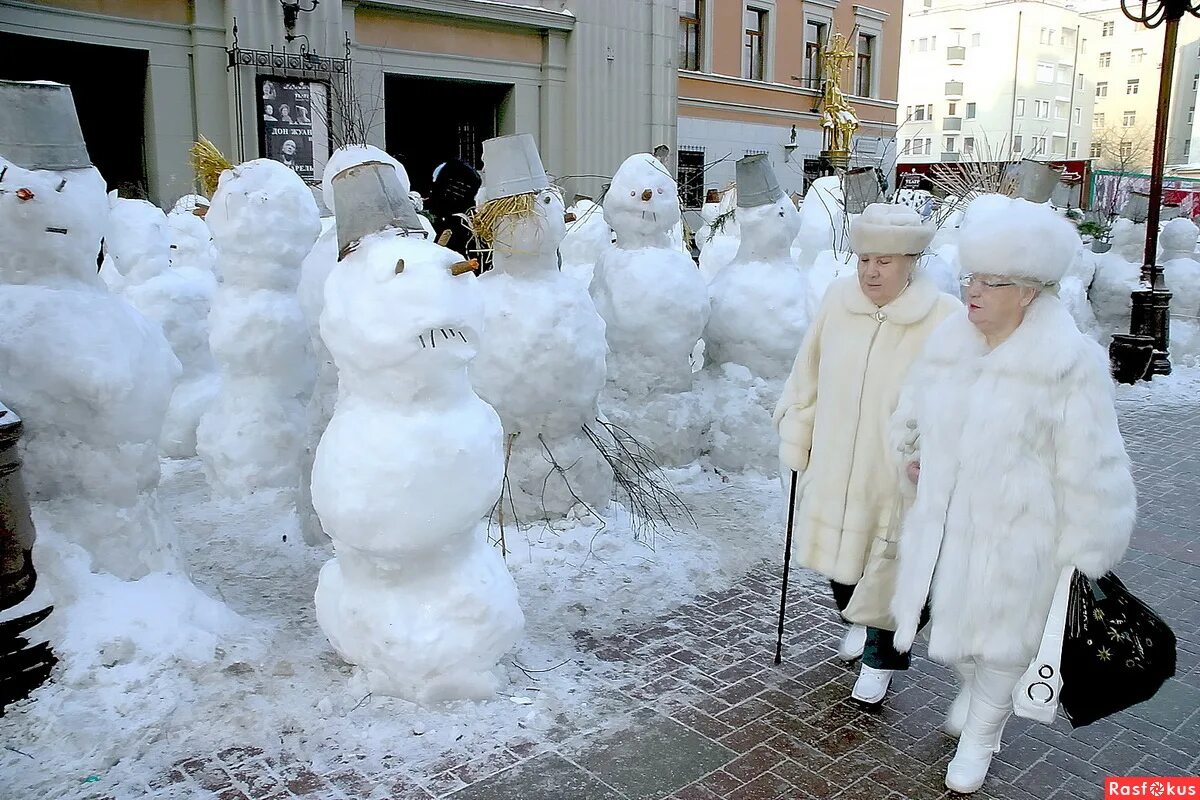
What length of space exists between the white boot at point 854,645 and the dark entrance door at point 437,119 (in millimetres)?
16081

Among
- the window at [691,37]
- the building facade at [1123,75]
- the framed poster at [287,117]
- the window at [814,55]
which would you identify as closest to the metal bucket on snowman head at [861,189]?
the framed poster at [287,117]

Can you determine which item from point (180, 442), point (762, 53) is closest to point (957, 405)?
point (180, 442)

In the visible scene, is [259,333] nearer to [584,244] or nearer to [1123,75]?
[584,244]

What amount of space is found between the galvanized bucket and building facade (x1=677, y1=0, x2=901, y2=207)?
19.5m

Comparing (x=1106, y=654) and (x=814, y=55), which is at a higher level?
(x=814, y=55)

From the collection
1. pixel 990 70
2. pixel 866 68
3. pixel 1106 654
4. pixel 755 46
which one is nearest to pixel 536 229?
pixel 1106 654

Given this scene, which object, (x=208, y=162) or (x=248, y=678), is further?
(x=208, y=162)

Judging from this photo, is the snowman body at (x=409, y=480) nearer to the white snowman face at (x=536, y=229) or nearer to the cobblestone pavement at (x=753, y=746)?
the cobblestone pavement at (x=753, y=746)

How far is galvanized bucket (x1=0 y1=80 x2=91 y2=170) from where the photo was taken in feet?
12.3

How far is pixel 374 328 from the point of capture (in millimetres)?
3299

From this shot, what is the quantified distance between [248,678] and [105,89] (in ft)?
51.2

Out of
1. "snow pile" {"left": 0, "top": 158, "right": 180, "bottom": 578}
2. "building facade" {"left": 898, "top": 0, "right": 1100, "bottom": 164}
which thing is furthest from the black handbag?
"building facade" {"left": 898, "top": 0, "right": 1100, "bottom": 164}

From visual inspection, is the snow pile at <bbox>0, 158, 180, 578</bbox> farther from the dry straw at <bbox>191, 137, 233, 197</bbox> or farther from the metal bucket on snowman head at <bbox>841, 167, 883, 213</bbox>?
the metal bucket on snowman head at <bbox>841, 167, 883, 213</bbox>

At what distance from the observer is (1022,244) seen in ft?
9.61
